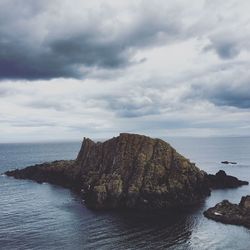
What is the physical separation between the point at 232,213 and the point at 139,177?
27916 mm

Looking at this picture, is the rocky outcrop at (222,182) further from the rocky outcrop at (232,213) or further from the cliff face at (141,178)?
the rocky outcrop at (232,213)

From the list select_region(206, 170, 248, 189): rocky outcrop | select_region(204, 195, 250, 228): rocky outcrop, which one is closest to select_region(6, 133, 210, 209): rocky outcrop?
select_region(204, 195, 250, 228): rocky outcrop

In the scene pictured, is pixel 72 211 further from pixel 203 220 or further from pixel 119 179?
pixel 203 220

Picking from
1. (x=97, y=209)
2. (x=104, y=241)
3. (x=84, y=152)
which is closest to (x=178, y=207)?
(x=97, y=209)

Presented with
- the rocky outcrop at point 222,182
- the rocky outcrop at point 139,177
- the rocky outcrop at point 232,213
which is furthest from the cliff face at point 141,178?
the rocky outcrop at point 222,182

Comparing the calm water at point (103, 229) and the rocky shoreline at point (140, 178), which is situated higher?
the rocky shoreline at point (140, 178)

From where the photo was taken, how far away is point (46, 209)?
354 feet

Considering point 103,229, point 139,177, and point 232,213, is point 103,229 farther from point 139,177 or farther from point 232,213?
point 232,213

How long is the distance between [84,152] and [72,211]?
48.9 meters

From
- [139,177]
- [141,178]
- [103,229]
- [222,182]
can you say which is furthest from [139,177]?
[222,182]

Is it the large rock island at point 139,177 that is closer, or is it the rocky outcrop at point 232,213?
the rocky outcrop at point 232,213

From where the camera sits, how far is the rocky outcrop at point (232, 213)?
3590 inches

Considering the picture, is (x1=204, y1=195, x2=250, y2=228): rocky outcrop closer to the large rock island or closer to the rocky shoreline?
the rocky shoreline

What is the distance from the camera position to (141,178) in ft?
370
